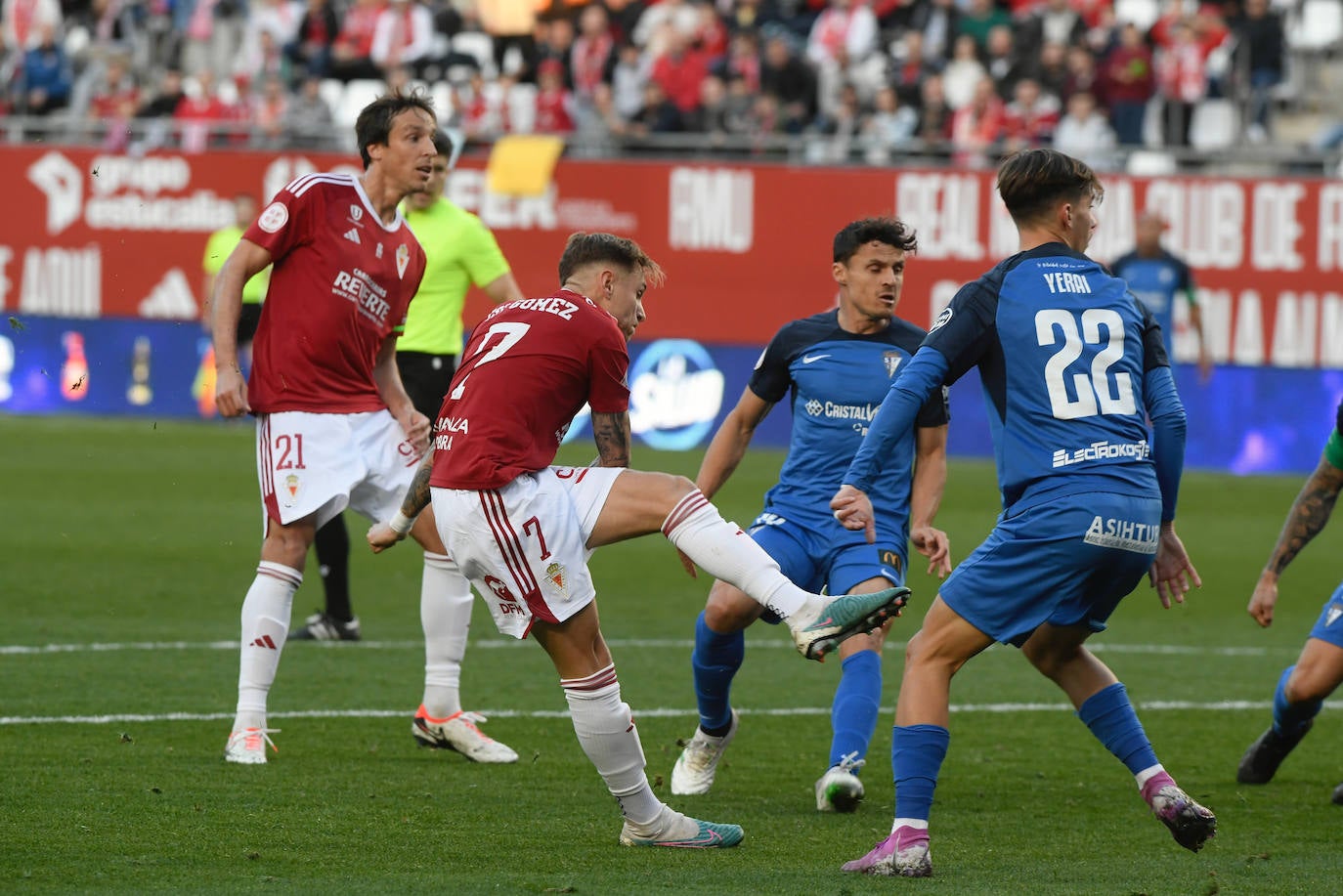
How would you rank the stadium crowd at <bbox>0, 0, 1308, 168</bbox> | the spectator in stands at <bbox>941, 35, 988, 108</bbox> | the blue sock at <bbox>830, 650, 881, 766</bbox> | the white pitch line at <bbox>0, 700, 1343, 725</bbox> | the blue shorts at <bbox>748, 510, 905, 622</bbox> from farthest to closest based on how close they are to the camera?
1. the spectator in stands at <bbox>941, 35, 988, 108</bbox>
2. the stadium crowd at <bbox>0, 0, 1308, 168</bbox>
3. the white pitch line at <bbox>0, 700, 1343, 725</bbox>
4. the blue shorts at <bbox>748, 510, 905, 622</bbox>
5. the blue sock at <bbox>830, 650, 881, 766</bbox>

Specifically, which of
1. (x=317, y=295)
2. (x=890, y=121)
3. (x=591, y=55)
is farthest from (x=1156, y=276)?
(x=317, y=295)

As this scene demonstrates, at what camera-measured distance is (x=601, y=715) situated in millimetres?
5762

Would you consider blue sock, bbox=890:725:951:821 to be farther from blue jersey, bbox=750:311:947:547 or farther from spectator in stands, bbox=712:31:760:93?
spectator in stands, bbox=712:31:760:93

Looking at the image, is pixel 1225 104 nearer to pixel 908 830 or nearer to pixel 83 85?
pixel 83 85

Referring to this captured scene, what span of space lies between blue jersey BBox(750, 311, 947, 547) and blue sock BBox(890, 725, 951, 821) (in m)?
1.63

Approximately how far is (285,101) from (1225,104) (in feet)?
36.5

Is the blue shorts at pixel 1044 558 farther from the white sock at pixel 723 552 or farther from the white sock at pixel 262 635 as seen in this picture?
the white sock at pixel 262 635

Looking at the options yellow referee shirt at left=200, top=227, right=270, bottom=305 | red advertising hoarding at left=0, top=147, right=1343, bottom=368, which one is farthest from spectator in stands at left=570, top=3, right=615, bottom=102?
yellow referee shirt at left=200, top=227, right=270, bottom=305

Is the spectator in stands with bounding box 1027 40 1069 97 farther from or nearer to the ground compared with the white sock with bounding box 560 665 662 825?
farther from the ground

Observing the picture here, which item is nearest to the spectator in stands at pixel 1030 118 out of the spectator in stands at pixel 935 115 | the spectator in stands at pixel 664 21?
the spectator in stands at pixel 935 115

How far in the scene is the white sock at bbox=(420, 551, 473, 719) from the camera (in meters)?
7.56

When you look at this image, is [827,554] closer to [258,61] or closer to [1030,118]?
[1030,118]

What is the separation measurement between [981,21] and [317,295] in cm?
1740

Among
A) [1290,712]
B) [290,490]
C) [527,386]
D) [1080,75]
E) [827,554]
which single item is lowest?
[1290,712]
